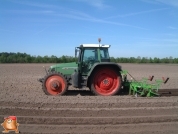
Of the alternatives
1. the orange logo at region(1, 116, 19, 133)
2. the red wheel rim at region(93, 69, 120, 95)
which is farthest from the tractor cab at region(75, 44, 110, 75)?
the orange logo at region(1, 116, 19, 133)

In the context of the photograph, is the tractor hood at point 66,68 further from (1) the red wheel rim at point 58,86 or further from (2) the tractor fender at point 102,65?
(2) the tractor fender at point 102,65

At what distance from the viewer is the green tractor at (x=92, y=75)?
25.3ft

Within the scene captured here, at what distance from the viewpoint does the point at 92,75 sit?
7.77 m

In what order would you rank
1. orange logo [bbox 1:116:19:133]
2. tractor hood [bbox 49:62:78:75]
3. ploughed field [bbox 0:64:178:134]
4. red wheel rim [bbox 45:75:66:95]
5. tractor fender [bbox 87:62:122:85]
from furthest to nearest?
1. tractor hood [bbox 49:62:78:75]
2. red wheel rim [bbox 45:75:66:95]
3. tractor fender [bbox 87:62:122:85]
4. ploughed field [bbox 0:64:178:134]
5. orange logo [bbox 1:116:19:133]

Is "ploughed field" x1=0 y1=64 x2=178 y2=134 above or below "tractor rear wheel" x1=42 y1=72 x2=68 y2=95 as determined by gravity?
below

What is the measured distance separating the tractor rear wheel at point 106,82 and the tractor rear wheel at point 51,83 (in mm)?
1032

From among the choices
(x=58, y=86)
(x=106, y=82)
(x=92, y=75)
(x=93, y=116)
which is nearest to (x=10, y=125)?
(x=93, y=116)

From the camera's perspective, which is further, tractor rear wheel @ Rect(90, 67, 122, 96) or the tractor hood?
the tractor hood

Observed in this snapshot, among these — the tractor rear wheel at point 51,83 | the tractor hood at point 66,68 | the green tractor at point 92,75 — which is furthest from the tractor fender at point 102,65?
the tractor rear wheel at point 51,83

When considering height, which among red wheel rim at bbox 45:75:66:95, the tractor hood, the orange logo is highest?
the tractor hood

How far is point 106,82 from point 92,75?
0.60 m

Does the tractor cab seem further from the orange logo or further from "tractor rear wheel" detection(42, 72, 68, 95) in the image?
the orange logo

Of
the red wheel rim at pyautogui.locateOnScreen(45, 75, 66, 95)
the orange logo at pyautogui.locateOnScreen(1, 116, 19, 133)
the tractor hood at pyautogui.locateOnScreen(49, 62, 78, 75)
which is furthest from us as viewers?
the tractor hood at pyautogui.locateOnScreen(49, 62, 78, 75)

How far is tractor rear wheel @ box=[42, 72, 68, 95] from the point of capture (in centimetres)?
768
